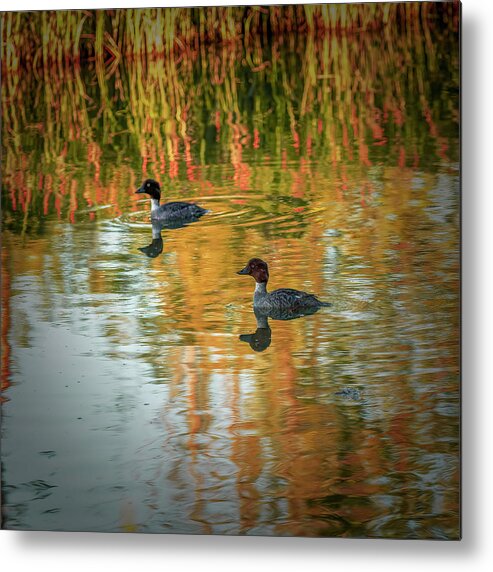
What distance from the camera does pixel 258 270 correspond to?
11.6ft

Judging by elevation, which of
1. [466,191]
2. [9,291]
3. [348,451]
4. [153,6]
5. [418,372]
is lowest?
[348,451]

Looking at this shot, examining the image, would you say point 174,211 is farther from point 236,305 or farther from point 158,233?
point 236,305

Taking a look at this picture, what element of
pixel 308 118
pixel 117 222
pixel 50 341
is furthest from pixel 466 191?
pixel 50 341

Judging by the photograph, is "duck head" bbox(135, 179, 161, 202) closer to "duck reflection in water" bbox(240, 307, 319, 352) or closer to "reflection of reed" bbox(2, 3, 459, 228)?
"reflection of reed" bbox(2, 3, 459, 228)

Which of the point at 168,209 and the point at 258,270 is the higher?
the point at 168,209

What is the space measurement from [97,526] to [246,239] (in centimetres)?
95

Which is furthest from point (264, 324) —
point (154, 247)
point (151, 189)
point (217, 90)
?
point (217, 90)

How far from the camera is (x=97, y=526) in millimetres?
3543

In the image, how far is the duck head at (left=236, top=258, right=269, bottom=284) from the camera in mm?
3527

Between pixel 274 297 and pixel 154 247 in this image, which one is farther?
pixel 154 247

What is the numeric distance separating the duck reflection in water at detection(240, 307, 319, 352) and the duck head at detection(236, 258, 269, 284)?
0.30ft

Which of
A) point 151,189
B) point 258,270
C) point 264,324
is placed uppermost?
point 151,189

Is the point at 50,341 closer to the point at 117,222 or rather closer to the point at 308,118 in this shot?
the point at 117,222

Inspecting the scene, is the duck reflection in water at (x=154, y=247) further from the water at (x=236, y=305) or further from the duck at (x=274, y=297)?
the duck at (x=274, y=297)
